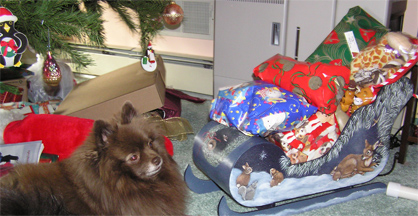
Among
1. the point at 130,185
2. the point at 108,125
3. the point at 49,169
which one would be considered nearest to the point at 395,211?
the point at 130,185

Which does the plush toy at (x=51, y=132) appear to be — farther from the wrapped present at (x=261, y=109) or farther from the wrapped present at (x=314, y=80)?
the wrapped present at (x=314, y=80)

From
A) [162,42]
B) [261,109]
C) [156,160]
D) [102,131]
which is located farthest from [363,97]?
[162,42]

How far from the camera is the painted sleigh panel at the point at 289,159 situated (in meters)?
1.39

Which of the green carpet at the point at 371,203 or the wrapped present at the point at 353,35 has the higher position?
the wrapped present at the point at 353,35

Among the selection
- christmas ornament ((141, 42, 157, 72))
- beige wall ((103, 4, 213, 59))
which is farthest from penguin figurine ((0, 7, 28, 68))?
beige wall ((103, 4, 213, 59))

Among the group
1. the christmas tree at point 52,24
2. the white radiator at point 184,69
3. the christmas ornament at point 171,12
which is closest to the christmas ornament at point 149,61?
the christmas ornament at point 171,12

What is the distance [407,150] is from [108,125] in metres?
1.85

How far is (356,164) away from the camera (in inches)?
62.5

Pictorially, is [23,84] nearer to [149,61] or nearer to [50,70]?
[149,61]

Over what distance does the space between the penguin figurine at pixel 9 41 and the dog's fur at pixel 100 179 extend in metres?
0.37

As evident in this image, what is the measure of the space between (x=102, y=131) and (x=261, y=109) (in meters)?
0.63

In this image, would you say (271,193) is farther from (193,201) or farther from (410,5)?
(410,5)

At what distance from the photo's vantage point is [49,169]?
1153 millimetres

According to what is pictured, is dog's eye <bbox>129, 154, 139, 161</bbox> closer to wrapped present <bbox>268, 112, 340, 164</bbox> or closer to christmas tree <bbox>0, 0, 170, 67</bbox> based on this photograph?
christmas tree <bbox>0, 0, 170, 67</bbox>
